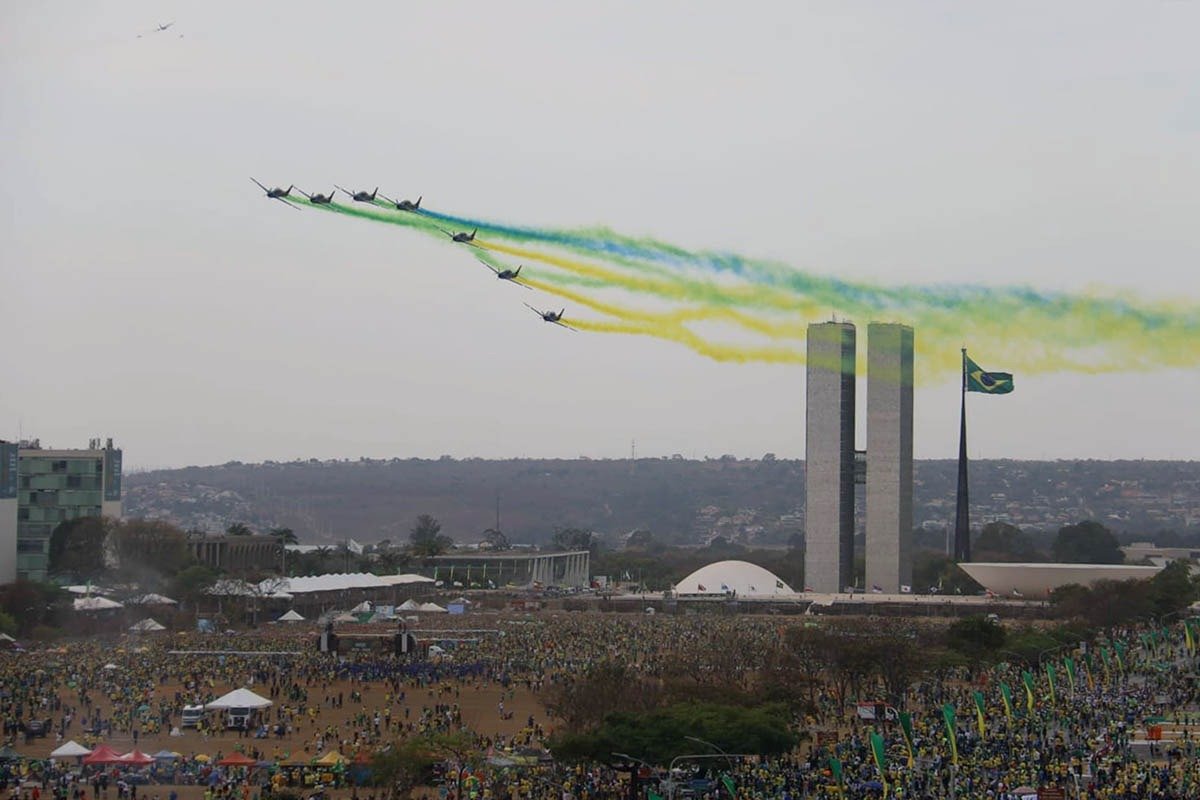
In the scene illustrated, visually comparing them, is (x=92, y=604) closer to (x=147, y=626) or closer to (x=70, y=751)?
Result: (x=147, y=626)

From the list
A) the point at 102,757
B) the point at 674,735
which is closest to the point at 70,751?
the point at 102,757

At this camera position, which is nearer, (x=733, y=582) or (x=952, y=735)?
(x=952, y=735)

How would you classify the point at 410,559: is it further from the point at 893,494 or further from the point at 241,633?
A: the point at 241,633

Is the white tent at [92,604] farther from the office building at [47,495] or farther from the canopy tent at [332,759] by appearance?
the canopy tent at [332,759]

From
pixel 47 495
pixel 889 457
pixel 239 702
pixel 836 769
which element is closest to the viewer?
Result: pixel 836 769

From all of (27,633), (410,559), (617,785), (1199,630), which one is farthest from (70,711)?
(410,559)

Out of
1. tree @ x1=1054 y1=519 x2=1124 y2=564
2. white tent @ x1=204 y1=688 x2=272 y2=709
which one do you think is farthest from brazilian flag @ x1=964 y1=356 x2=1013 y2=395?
white tent @ x1=204 y1=688 x2=272 y2=709
